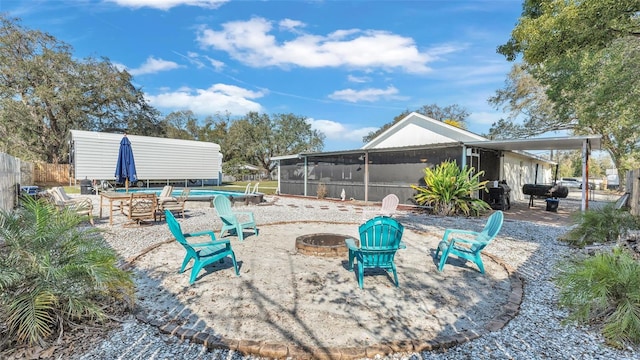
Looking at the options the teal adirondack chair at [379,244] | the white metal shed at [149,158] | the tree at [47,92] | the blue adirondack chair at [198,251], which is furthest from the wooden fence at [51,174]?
the teal adirondack chair at [379,244]

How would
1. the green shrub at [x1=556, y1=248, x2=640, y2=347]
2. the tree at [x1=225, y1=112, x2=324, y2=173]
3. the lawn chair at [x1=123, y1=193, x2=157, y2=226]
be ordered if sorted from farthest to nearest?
the tree at [x1=225, y1=112, x2=324, y2=173] → the lawn chair at [x1=123, y1=193, x2=157, y2=226] → the green shrub at [x1=556, y1=248, x2=640, y2=347]

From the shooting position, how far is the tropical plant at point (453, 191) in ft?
31.8

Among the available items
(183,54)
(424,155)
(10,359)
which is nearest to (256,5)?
(424,155)

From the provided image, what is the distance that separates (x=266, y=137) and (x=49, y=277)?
38.3 m

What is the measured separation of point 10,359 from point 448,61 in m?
14.2

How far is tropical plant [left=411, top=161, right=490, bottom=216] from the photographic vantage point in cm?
968

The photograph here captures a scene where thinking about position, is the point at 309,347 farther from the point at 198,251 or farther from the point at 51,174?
the point at 51,174

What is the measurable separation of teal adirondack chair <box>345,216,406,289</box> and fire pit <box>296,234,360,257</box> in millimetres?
1100

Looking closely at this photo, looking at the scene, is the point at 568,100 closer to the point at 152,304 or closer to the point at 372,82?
the point at 372,82

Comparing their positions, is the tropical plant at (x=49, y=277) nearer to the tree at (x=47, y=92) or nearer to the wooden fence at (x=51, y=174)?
the wooden fence at (x=51, y=174)

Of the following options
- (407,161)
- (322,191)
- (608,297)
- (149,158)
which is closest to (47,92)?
(149,158)

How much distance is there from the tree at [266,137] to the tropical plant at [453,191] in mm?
28795

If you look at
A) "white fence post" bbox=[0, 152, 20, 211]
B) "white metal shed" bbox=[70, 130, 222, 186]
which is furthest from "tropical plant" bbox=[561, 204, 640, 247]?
"white metal shed" bbox=[70, 130, 222, 186]

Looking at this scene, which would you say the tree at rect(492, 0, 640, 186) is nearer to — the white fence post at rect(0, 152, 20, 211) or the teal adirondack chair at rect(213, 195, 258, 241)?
the teal adirondack chair at rect(213, 195, 258, 241)
